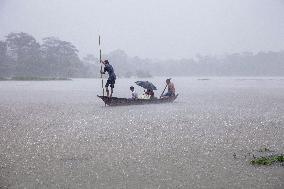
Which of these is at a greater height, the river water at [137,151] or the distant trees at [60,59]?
the distant trees at [60,59]

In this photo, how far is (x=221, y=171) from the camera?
8.13 m

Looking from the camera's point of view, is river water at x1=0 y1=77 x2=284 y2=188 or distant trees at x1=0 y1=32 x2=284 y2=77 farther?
distant trees at x1=0 y1=32 x2=284 y2=77

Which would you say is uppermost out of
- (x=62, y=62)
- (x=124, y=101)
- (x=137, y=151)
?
(x=62, y=62)

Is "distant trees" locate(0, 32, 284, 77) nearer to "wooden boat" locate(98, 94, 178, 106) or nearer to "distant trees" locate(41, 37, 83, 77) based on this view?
"distant trees" locate(41, 37, 83, 77)

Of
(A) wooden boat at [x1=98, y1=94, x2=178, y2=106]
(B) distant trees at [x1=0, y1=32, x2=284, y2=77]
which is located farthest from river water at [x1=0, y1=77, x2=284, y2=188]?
(B) distant trees at [x1=0, y1=32, x2=284, y2=77]

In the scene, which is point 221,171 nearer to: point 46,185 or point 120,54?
point 46,185

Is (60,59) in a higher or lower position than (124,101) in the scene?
higher

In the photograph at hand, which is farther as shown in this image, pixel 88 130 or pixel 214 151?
pixel 88 130

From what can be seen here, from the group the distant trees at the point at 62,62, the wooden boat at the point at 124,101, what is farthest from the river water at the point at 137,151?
the distant trees at the point at 62,62

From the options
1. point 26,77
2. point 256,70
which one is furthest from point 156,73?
point 26,77

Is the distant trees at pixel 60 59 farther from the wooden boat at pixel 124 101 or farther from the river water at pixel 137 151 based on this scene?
the river water at pixel 137 151

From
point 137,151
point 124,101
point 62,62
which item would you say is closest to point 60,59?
point 62,62

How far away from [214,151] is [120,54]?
140 m

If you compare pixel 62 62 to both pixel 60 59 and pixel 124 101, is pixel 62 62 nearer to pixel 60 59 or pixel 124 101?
pixel 60 59
